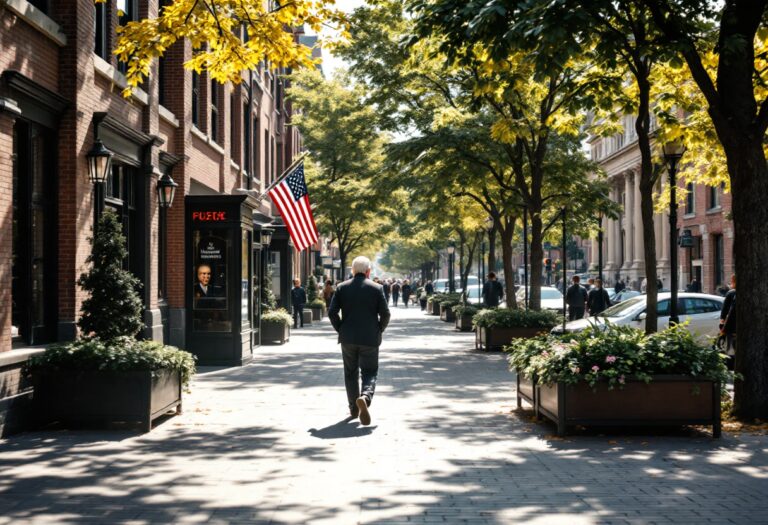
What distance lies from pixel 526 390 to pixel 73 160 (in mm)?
6672

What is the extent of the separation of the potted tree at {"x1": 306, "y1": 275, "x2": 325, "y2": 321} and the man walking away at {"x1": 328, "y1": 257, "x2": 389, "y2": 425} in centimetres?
2846

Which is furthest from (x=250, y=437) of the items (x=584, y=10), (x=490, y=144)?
(x=490, y=144)

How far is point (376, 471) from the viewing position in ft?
24.4

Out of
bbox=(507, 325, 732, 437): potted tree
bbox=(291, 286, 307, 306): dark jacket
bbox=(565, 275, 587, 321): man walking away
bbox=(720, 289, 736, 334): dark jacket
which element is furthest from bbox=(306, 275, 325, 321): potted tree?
bbox=(507, 325, 732, 437): potted tree

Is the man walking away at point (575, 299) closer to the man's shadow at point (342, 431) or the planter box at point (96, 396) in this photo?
the man's shadow at point (342, 431)

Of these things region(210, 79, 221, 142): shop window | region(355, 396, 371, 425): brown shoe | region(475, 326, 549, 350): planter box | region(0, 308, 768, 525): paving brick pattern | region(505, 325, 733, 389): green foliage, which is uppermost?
region(210, 79, 221, 142): shop window

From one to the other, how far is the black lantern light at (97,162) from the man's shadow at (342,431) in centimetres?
482

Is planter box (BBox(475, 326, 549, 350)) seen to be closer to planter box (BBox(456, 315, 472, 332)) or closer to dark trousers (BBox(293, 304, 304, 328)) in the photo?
planter box (BBox(456, 315, 472, 332))

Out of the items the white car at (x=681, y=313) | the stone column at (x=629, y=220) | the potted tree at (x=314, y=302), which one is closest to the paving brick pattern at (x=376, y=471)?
the white car at (x=681, y=313)

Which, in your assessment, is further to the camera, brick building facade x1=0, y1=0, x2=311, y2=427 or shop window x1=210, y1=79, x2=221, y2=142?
shop window x1=210, y1=79, x2=221, y2=142

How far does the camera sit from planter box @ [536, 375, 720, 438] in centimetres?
910

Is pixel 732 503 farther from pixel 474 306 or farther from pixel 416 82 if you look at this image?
pixel 474 306

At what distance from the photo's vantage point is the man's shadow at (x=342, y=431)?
9.31 metres

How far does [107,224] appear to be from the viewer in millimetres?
10281
